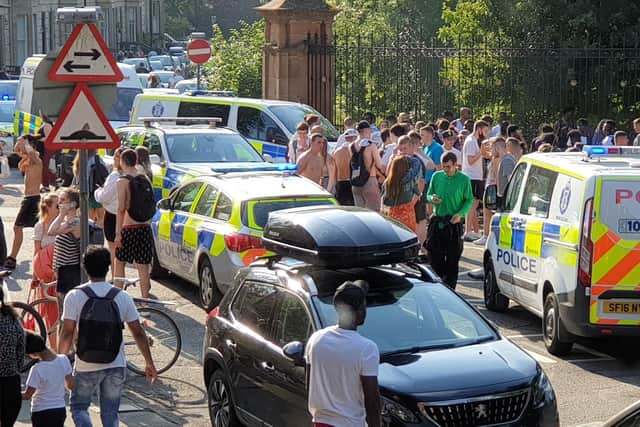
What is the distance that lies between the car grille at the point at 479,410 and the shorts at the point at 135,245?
6462 mm

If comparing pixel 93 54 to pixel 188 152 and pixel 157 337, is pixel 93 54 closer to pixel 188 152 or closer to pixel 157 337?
pixel 157 337

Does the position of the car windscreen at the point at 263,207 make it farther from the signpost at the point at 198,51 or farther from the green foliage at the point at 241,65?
the green foliage at the point at 241,65

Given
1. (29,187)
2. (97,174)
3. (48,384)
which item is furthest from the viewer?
(29,187)

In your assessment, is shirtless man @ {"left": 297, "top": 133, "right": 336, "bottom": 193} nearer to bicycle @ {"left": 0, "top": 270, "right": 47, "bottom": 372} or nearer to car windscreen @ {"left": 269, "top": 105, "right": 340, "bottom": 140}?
car windscreen @ {"left": 269, "top": 105, "right": 340, "bottom": 140}

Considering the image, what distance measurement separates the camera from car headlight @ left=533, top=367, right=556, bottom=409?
7799 mm

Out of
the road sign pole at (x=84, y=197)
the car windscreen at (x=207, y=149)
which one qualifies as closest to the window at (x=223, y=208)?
the car windscreen at (x=207, y=149)

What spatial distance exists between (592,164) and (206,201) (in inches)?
172

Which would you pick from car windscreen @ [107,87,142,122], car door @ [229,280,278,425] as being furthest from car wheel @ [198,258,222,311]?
car windscreen @ [107,87,142,122]

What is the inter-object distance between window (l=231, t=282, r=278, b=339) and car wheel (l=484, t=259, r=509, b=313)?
A: 5.39m

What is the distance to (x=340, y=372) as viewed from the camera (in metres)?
6.63

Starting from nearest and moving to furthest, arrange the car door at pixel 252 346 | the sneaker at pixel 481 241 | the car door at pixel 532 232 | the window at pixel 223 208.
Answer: the car door at pixel 252 346 → the car door at pixel 532 232 → the window at pixel 223 208 → the sneaker at pixel 481 241

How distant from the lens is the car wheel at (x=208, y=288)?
13531 millimetres

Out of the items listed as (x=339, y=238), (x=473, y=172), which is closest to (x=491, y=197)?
(x=339, y=238)

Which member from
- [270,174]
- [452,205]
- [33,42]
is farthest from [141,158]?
[33,42]
